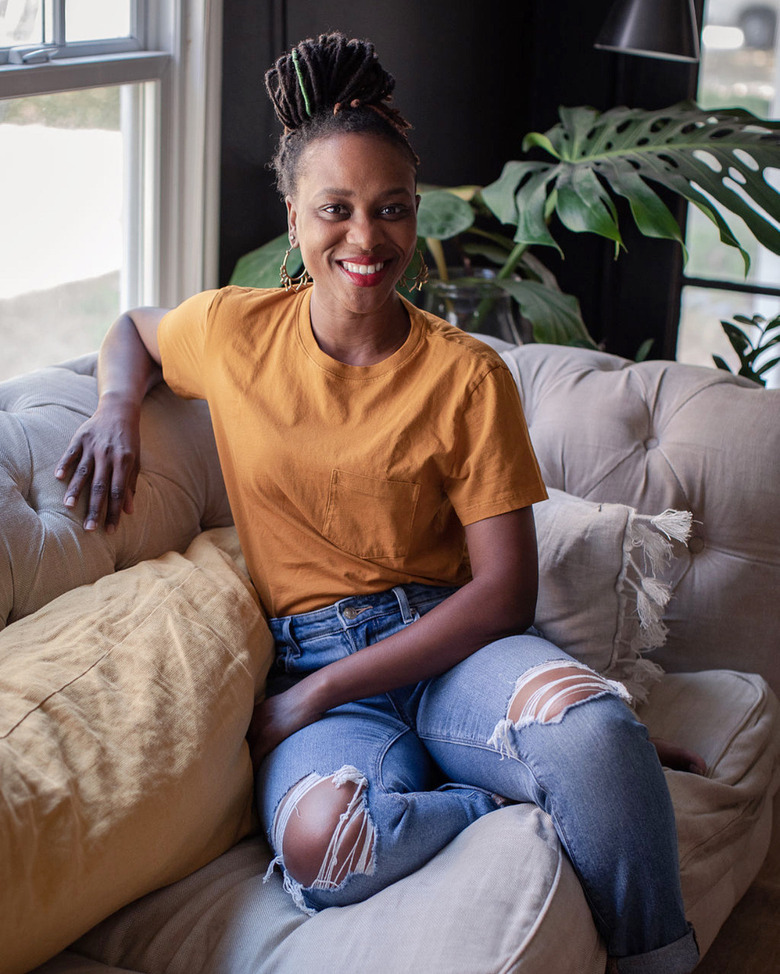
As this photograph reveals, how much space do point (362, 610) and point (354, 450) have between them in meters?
0.22

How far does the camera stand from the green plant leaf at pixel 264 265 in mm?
2150

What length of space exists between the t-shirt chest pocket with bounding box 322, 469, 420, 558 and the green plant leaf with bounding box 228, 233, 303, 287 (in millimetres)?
882

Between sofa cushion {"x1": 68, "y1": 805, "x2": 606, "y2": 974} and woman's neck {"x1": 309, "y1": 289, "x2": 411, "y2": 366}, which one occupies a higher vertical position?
woman's neck {"x1": 309, "y1": 289, "x2": 411, "y2": 366}

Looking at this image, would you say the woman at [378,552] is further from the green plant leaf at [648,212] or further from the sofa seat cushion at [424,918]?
the green plant leaf at [648,212]

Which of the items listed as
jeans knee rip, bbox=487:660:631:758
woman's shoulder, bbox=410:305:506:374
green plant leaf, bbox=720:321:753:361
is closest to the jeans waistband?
jeans knee rip, bbox=487:660:631:758

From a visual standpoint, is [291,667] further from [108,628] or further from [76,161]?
[76,161]

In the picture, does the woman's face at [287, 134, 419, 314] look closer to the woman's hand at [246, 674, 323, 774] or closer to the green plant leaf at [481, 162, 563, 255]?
the woman's hand at [246, 674, 323, 774]

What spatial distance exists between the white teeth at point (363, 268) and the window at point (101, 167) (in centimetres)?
77

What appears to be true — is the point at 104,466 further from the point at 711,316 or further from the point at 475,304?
the point at 711,316

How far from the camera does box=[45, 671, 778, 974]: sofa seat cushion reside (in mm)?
1004

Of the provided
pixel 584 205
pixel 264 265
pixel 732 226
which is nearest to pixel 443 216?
pixel 584 205

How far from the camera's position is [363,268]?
1342 millimetres

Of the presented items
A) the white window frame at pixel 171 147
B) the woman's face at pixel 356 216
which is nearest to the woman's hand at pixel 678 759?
the woman's face at pixel 356 216

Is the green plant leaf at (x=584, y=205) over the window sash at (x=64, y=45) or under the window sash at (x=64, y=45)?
under
